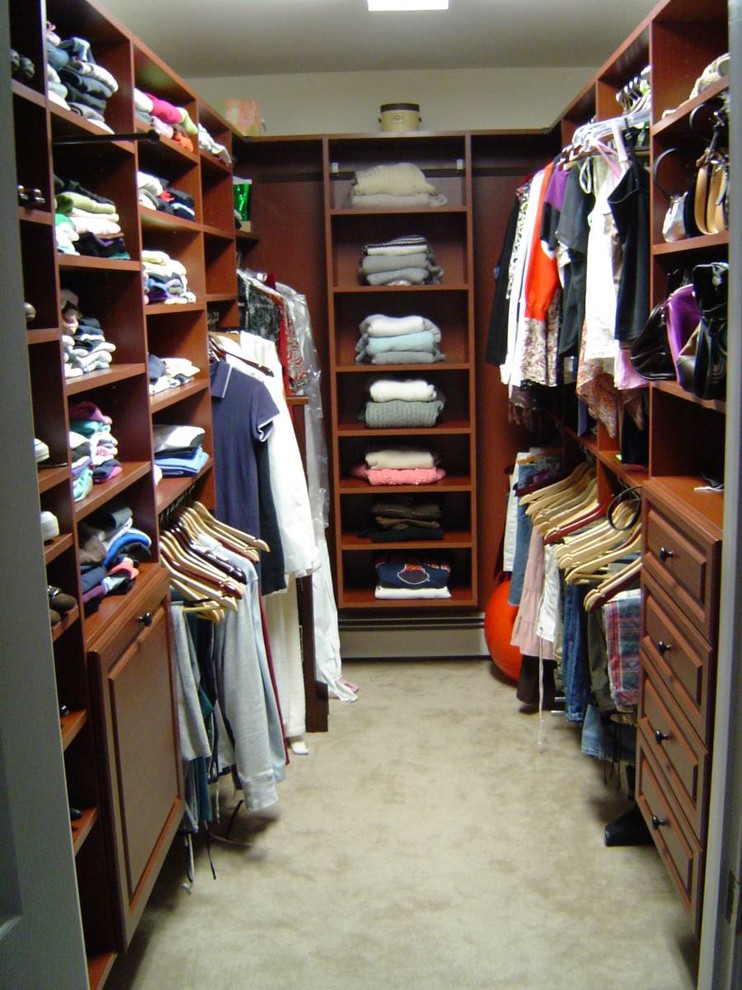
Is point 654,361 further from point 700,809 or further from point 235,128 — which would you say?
point 235,128

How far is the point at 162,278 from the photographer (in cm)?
267

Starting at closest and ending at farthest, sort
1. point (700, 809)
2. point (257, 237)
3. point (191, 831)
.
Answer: point (700, 809)
point (191, 831)
point (257, 237)

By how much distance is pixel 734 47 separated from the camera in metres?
1.02

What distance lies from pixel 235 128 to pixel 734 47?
10.0 ft

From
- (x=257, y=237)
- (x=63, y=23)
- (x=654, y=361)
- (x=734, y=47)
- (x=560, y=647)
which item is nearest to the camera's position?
(x=734, y=47)

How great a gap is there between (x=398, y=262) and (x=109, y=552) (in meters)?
2.27

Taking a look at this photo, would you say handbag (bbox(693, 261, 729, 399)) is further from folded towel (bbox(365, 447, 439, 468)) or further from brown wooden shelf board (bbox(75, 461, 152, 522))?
folded towel (bbox(365, 447, 439, 468))

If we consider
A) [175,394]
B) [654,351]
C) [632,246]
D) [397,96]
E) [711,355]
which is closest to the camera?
[711,355]

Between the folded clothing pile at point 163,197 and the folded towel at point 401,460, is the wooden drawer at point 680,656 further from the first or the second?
the folded towel at point 401,460

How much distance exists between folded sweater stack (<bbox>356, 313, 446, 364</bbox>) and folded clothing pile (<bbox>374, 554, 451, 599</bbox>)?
878 mm

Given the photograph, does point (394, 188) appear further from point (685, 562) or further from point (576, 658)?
point (685, 562)

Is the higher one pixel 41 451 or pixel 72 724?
pixel 41 451

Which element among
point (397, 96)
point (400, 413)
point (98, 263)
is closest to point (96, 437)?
point (98, 263)

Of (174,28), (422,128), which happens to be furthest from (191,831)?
(422,128)
